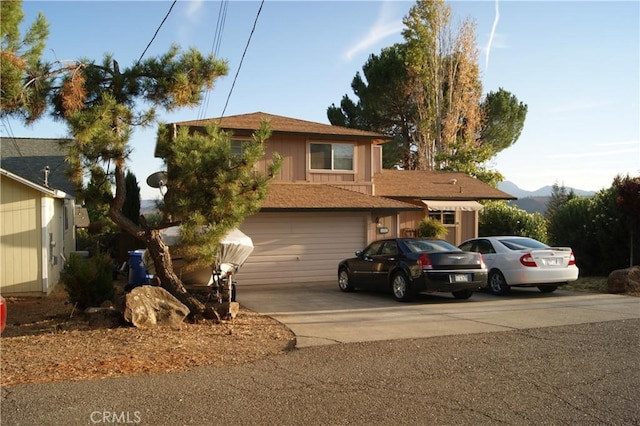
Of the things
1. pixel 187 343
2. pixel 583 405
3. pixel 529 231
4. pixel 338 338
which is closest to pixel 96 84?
pixel 187 343

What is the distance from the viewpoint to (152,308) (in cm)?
947

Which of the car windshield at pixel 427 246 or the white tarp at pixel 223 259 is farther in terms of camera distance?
the car windshield at pixel 427 246

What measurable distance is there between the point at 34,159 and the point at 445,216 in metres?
18.1

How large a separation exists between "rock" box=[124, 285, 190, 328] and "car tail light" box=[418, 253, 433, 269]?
5.11 metres

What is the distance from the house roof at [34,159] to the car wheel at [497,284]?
17.3m

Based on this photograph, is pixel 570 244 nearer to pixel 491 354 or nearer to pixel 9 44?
pixel 491 354

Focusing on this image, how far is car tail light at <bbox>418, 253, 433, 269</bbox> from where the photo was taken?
40.0 feet

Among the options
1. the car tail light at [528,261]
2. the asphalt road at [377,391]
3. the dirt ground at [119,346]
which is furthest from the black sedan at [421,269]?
the asphalt road at [377,391]

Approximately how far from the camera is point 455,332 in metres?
8.97

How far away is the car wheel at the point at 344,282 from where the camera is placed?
14.7 meters

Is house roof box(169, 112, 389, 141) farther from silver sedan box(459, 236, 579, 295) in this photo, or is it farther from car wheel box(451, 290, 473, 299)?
car wheel box(451, 290, 473, 299)

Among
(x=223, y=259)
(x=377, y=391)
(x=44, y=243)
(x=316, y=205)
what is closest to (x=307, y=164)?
(x=316, y=205)

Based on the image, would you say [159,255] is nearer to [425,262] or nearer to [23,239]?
[425,262]

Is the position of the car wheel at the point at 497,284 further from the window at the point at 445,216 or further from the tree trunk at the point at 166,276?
the window at the point at 445,216
